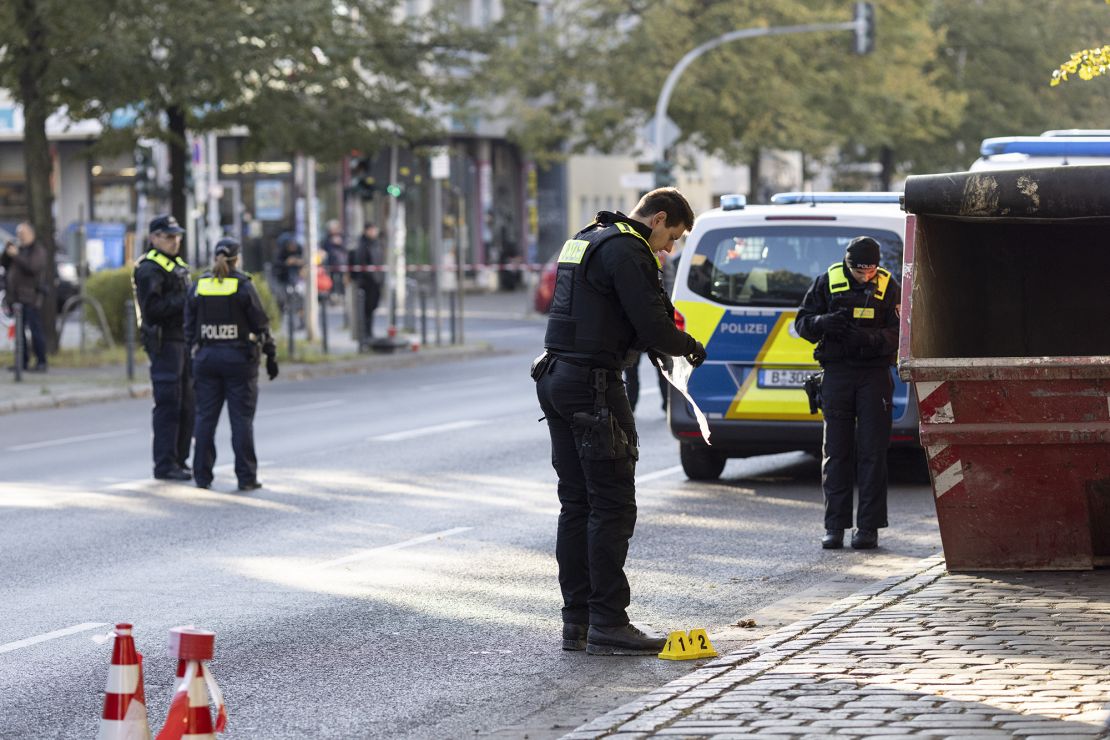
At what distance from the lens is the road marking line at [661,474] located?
14354 mm

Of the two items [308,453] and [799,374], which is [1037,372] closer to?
[799,374]

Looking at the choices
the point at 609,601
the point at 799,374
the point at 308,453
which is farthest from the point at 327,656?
the point at 308,453

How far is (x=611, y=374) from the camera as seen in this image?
25.8 feet

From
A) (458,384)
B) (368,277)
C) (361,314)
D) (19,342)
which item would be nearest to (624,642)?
(458,384)

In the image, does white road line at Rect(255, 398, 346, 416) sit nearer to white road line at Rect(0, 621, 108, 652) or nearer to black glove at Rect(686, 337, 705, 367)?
white road line at Rect(0, 621, 108, 652)

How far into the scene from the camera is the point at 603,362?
7.87 meters

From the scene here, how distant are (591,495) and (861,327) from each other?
3.41 metres

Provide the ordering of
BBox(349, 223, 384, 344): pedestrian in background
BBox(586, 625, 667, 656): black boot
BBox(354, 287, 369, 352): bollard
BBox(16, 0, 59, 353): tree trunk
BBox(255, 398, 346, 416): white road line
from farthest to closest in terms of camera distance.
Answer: BBox(349, 223, 384, 344): pedestrian in background, BBox(354, 287, 369, 352): bollard, BBox(16, 0, 59, 353): tree trunk, BBox(255, 398, 346, 416): white road line, BBox(586, 625, 667, 656): black boot

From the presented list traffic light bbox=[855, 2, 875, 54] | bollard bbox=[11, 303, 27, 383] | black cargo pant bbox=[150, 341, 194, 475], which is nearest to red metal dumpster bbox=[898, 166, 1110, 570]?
black cargo pant bbox=[150, 341, 194, 475]

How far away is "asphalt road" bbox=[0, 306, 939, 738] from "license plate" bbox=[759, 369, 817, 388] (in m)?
0.74

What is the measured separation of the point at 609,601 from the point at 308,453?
28.4 feet

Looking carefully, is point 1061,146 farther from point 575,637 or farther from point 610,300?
point 575,637

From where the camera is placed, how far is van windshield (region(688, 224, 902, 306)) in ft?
44.2

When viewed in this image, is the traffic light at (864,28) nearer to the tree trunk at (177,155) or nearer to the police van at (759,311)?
the tree trunk at (177,155)
